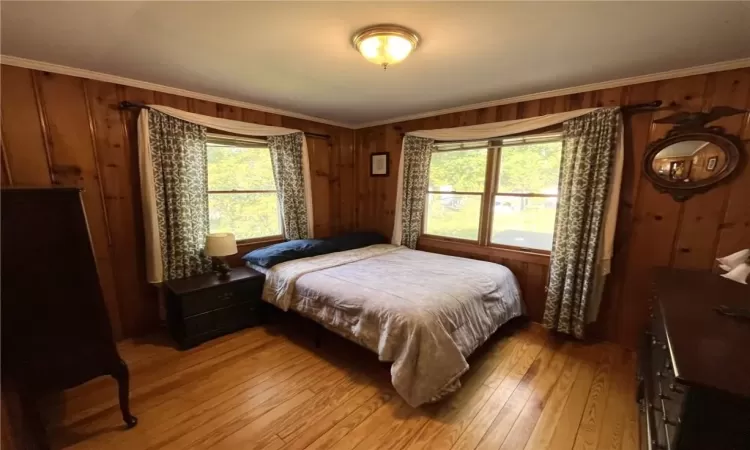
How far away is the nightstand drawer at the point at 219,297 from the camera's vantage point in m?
2.44

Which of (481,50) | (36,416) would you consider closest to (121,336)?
Answer: (36,416)

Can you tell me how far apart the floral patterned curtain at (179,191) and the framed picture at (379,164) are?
202cm

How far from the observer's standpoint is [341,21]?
155cm

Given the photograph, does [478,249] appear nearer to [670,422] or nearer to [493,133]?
[493,133]

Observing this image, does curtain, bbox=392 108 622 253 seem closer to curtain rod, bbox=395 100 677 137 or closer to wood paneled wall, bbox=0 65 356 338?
curtain rod, bbox=395 100 677 137

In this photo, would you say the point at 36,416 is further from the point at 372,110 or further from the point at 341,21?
the point at 372,110

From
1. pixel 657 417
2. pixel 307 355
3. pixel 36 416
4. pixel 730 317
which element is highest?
pixel 730 317

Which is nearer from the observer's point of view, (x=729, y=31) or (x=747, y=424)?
(x=747, y=424)

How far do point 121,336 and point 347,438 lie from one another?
228cm

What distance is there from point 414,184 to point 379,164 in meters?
0.69

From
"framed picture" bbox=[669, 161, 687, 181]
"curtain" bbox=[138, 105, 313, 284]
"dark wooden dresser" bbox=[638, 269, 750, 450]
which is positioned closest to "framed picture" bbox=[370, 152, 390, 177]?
"curtain" bbox=[138, 105, 313, 284]

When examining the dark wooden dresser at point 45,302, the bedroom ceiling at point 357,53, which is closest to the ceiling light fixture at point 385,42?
the bedroom ceiling at point 357,53

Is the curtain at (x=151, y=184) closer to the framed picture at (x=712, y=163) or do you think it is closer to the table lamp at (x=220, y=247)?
the table lamp at (x=220, y=247)

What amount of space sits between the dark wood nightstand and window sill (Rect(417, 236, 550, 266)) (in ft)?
6.24
